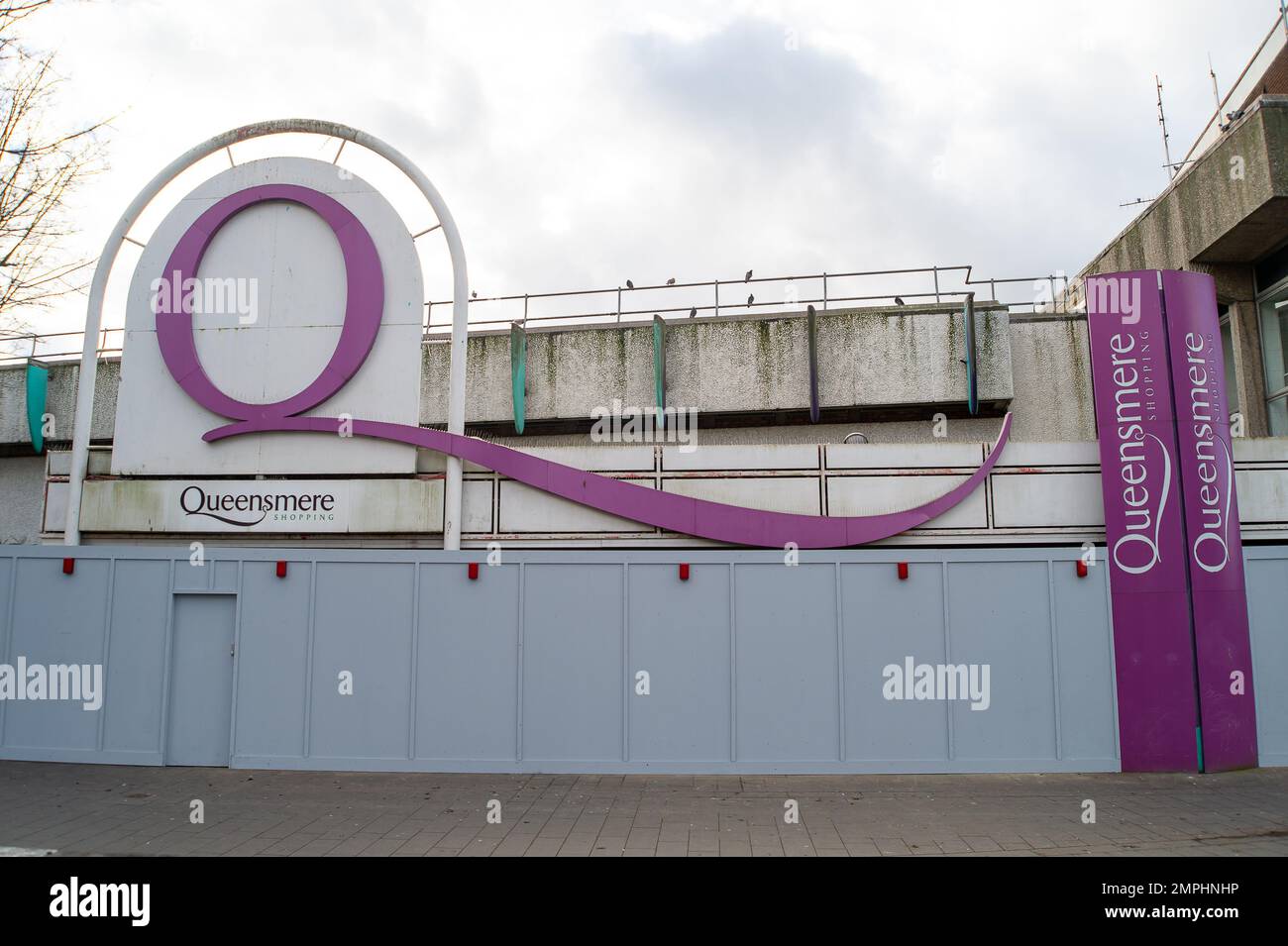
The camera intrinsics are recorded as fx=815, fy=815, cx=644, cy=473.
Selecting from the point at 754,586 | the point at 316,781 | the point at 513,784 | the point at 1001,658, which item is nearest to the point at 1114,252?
the point at 1001,658

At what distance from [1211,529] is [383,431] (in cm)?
1118

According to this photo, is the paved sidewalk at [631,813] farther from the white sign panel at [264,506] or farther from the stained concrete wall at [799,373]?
the stained concrete wall at [799,373]

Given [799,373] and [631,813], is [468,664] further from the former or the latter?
[799,373]

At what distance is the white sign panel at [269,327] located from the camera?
11656mm

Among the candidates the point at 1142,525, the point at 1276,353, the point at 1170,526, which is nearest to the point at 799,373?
the point at 1142,525

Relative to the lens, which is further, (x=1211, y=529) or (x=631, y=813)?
(x=1211, y=529)

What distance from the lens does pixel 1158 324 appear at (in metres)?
11.0

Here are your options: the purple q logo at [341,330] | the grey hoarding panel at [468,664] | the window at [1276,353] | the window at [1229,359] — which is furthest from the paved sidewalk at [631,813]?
Result: the window at [1229,359]

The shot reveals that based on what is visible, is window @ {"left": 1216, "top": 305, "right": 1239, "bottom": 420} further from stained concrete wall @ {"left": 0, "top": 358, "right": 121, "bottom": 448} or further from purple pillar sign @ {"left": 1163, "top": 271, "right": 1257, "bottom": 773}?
A: stained concrete wall @ {"left": 0, "top": 358, "right": 121, "bottom": 448}

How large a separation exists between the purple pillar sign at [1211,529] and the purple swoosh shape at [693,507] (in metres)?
2.44

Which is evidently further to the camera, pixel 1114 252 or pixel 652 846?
pixel 1114 252

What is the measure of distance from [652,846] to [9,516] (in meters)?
16.5

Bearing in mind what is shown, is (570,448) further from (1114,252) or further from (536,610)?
(1114,252)

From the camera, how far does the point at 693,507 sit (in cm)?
1096
